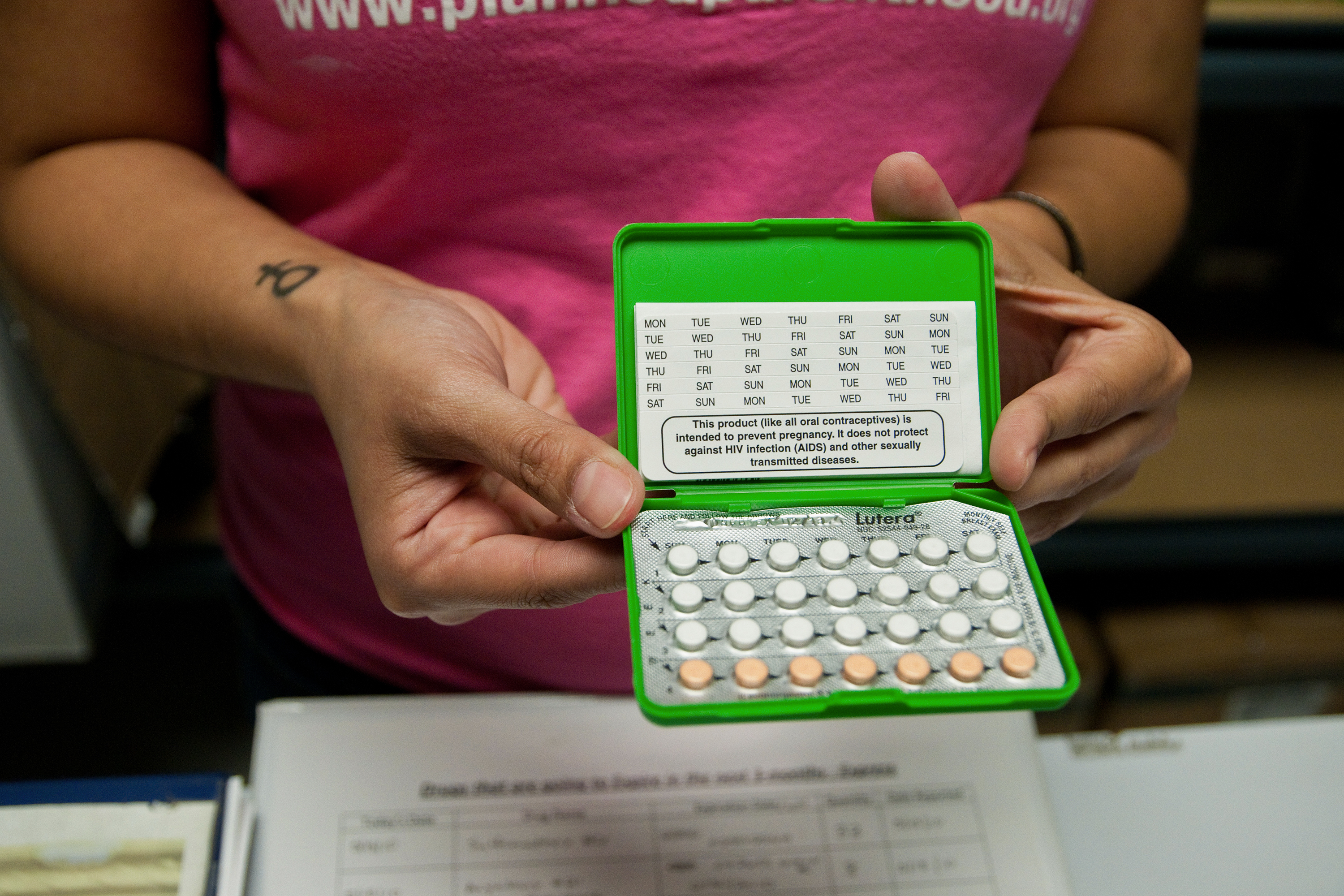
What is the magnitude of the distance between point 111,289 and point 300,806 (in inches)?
10.4

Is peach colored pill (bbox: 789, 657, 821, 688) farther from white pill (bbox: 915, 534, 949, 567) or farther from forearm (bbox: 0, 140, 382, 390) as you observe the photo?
forearm (bbox: 0, 140, 382, 390)

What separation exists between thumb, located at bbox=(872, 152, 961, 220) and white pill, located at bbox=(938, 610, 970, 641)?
0.52 ft

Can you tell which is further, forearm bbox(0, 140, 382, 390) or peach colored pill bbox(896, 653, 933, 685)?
forearm bbox(0, 140, 382, 390)

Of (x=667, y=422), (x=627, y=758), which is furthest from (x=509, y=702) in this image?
(x=667, y=422)

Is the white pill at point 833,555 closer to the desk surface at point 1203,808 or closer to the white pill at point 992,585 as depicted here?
the white pill at point 992,585

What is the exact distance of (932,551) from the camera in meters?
0.36

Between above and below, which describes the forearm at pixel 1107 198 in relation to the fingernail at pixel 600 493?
above

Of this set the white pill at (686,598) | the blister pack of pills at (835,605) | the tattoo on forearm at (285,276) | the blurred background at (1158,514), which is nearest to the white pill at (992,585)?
the blister pack of pills at (835,605)

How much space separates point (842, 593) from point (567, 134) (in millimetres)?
233

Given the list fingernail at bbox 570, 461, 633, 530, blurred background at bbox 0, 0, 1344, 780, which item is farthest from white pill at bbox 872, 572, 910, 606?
blurred background at bbox 0, 0, 1344, 780

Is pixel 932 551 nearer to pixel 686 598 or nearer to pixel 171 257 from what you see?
pixel 686 598

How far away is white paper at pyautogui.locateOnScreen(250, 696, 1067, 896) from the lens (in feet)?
1.33

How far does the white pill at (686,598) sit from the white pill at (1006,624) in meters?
0.11

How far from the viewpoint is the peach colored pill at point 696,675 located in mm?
313
